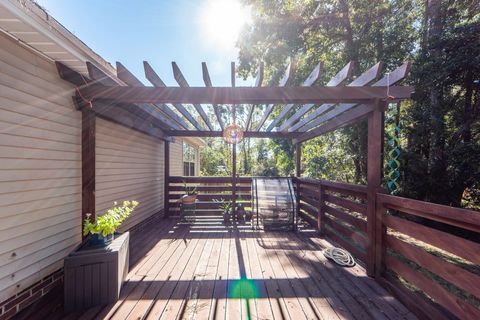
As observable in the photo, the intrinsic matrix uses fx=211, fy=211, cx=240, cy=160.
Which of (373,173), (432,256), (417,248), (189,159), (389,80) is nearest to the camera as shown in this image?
(432,256)

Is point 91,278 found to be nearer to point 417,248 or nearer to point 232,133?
point 417,248

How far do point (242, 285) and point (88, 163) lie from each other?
7.99 feet

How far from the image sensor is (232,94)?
8.59 ft

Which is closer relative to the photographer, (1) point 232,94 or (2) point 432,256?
(2) point 432,256

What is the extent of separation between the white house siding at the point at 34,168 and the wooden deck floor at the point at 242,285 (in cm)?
75

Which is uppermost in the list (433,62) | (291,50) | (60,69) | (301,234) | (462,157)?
(291,50)

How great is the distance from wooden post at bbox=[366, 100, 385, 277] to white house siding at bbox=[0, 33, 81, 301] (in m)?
3.67

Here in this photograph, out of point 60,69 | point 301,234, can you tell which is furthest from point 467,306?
point 60,69

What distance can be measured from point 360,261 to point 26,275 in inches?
155

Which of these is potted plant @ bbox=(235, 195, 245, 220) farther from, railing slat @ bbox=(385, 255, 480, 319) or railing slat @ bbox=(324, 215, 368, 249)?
railing slat @ bbox=(385, 255, 480, 319)

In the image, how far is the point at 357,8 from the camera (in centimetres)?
645

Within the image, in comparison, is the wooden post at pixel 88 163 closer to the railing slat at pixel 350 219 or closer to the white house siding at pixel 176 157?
the railing slat at pixel 350 219

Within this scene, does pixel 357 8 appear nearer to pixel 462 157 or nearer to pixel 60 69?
pixel 462 157

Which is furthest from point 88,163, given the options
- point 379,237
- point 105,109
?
point 379,237
